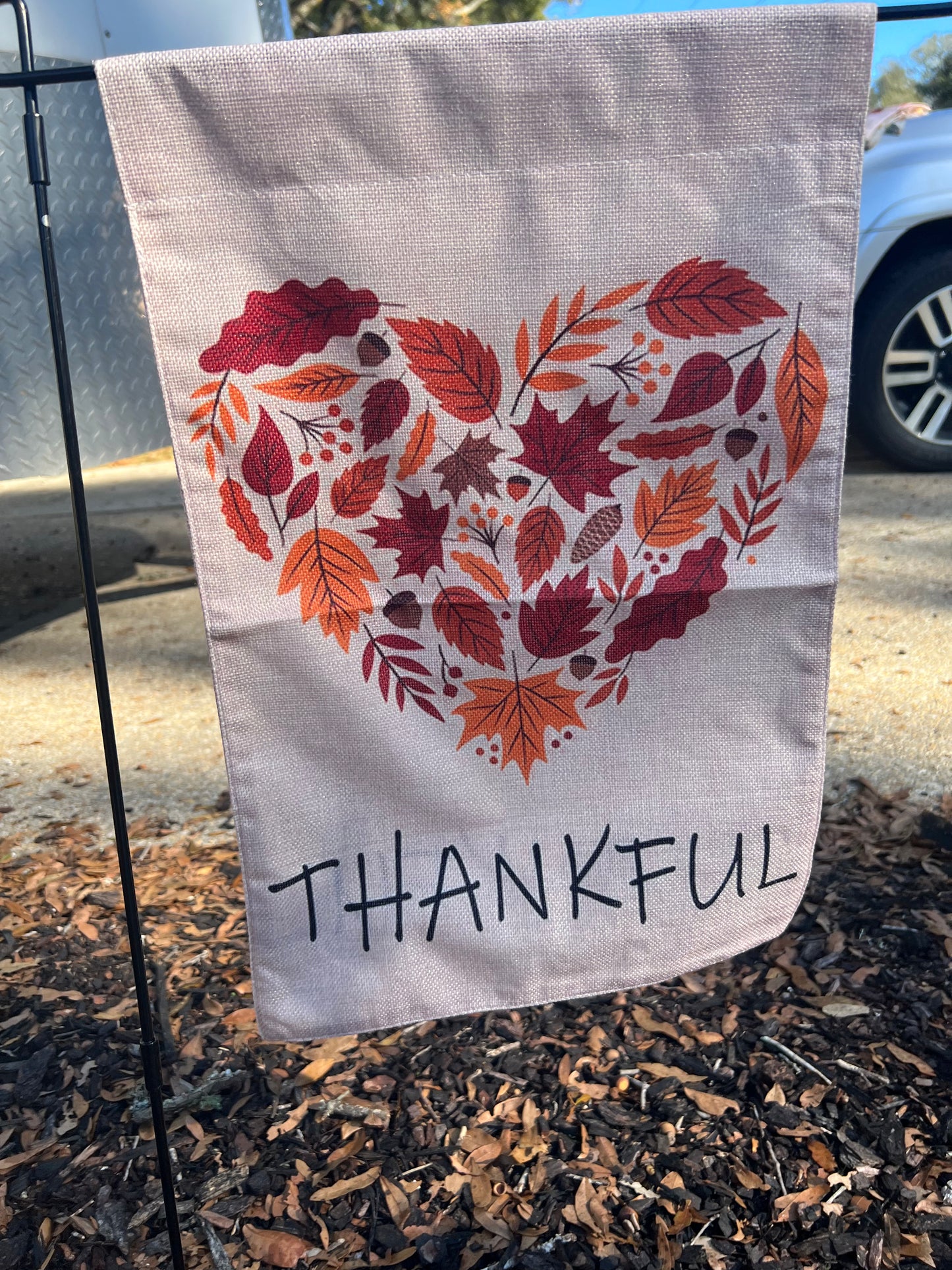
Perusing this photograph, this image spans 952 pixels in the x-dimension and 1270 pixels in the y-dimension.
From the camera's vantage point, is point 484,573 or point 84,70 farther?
point 484,573

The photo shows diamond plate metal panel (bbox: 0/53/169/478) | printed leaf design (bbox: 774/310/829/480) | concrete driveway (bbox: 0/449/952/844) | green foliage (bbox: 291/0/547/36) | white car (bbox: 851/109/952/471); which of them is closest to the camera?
printed leaf design (bbox: 774/310/829/480)

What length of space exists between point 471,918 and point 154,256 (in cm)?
92

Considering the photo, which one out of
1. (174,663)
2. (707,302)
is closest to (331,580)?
(707,302)

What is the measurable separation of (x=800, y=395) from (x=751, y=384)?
64mm

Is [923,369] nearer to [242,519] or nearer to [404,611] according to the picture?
[404,611]

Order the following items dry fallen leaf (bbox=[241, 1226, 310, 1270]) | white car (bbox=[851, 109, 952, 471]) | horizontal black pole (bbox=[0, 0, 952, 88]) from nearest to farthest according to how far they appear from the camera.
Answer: horizontal black pole (bbox=[0, 0, 952, 88]) → dry fallen leaf (bbox=[241, 1226, 310, 1270]) → white car (bbox=[851, 109, 952, 471])

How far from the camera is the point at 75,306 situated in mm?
2916

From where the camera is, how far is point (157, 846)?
8.54ft

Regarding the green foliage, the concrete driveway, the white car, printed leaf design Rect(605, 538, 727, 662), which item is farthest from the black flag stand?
the green foliage

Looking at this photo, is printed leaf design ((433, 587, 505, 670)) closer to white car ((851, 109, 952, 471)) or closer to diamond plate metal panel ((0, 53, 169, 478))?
diamond plate metal panel ((0, 53, 169, 478))

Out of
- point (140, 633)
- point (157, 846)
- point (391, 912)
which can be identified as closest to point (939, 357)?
point (140, 633)

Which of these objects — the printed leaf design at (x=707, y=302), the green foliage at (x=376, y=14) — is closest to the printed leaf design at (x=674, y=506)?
the printed leaf design at (x=707, y=302)

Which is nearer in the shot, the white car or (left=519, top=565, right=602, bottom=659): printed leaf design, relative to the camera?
(left=519, top=565, right=602, bottom=659): printed leaf design

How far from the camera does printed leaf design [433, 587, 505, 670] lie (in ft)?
4.40
